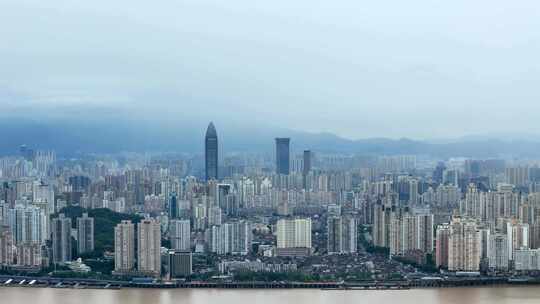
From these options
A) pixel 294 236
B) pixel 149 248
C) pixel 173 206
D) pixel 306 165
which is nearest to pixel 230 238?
pixel 294 236

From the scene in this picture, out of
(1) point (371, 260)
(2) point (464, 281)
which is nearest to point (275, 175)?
(1) point (371, 260)

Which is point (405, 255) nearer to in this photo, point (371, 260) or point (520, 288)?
point (371, 260)

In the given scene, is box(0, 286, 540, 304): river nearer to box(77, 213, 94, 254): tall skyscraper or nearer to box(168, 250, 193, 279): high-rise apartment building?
box(168, 250, 193, 279): high-rise apartment building

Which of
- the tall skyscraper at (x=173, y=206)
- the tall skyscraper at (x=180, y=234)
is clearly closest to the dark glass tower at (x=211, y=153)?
the tall skyscraper at (x=173, y=206)

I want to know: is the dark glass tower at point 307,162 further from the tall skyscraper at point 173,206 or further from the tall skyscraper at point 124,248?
the tall skyscraper at point 124,248

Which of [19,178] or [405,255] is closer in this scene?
[405,255]

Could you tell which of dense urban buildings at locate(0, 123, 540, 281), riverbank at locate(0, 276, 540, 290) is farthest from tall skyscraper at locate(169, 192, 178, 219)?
riverbank at locate(0, 276, 540, 290)
